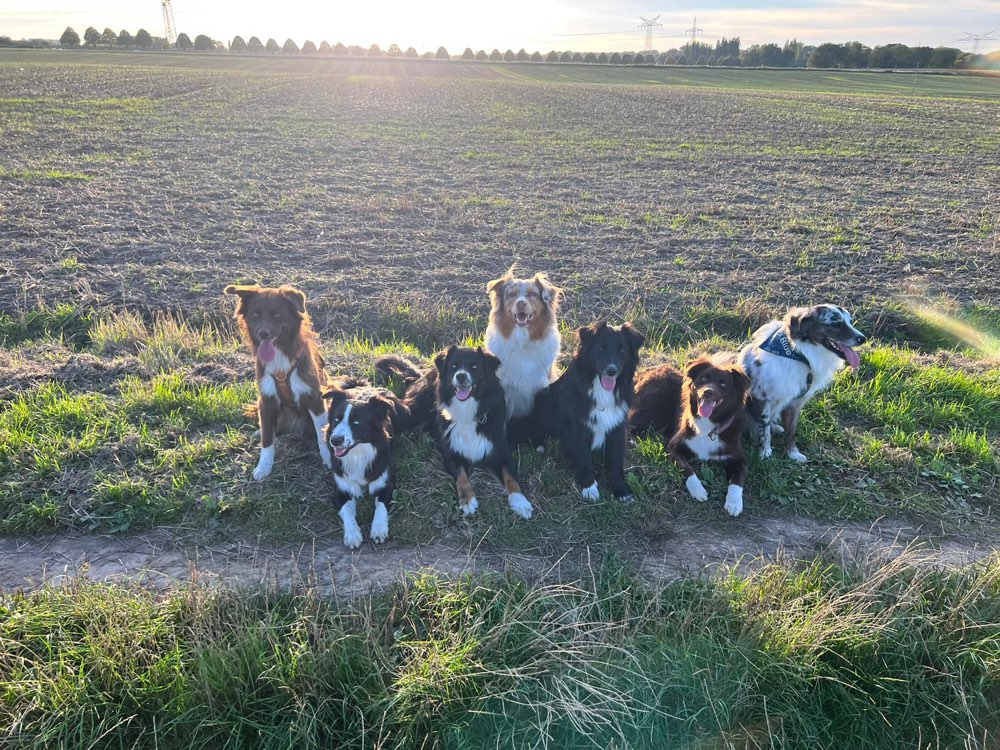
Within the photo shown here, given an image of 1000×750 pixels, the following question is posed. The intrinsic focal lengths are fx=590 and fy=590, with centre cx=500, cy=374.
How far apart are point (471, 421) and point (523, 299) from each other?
1.23m

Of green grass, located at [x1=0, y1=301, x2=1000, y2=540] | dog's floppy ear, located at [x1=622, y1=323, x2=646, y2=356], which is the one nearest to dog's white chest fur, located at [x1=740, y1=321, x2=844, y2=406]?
green grass, located at [x1=0, y1=301, x2=1000, y2=540]

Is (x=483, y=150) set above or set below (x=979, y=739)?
above

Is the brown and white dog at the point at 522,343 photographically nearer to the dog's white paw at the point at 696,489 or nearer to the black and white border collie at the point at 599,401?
the black and white border collie at the point at 599,401

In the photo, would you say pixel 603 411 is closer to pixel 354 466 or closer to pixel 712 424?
pixel 712 424

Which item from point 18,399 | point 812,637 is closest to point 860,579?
point 812,637

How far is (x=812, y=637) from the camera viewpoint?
316 cm

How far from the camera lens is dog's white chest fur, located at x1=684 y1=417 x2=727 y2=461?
16.0 feet

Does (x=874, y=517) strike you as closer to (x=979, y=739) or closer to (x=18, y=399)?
(x=979, y=739)

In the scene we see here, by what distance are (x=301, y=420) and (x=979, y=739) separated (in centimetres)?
490

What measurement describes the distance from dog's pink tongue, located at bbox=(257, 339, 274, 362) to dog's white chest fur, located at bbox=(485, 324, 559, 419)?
193cm

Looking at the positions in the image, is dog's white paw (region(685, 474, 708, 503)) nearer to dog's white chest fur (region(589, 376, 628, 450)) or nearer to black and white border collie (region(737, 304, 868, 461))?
dog's white chest fur (region(589, 376, 628, 450))

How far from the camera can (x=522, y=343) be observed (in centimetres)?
546

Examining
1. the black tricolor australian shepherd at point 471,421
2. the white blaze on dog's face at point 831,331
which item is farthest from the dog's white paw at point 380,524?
the white blaze on dog's face at point 831,331

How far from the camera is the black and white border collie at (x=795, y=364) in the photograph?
5.07 meters
